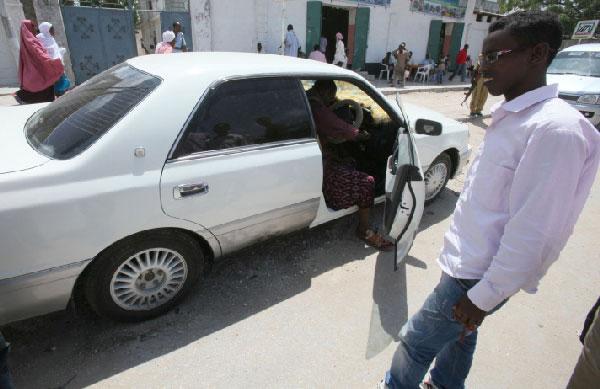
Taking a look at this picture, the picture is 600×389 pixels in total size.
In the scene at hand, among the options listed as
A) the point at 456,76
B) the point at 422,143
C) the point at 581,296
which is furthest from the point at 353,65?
the point at 581,296

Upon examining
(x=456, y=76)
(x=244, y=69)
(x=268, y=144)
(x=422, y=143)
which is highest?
(x=244, y=69)

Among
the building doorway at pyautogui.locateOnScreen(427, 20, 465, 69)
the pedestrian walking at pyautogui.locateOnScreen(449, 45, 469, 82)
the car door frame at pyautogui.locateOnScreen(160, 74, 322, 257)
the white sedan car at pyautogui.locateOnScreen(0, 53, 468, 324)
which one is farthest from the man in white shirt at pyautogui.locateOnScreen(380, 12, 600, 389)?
the building doorway at pyautogui.locateOnScreen(427, 20, 465, 69)

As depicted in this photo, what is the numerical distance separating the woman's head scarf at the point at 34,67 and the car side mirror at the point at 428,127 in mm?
5467

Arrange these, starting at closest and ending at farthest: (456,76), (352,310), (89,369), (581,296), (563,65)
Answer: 1. (89,369)
2. (352,310)
3. (581,296)
4. (563,65)
5. (456,76)

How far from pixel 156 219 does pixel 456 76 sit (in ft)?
65.3

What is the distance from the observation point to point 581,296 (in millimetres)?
3070

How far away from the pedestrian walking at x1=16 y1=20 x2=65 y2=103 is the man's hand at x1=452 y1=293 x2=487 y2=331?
632 cm

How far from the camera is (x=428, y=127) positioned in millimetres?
2846

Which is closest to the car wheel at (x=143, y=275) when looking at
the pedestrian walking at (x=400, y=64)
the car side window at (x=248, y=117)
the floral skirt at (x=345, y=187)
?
the car side window at (x=248, y=117)

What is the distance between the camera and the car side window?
2330mm

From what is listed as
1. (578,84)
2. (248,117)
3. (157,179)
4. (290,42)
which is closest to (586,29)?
(578,84)

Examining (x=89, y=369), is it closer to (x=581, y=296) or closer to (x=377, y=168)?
(x=377, y=168)

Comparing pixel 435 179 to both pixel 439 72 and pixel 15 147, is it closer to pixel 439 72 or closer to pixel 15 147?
pixel 15 147

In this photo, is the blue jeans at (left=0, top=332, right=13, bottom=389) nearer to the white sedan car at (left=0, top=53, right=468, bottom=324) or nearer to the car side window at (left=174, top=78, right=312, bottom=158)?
the white sedan car at (left=0, top=53, right=468, bottom=324)
